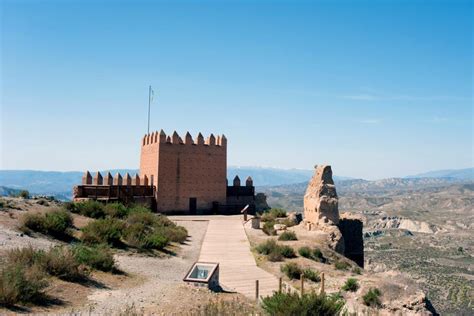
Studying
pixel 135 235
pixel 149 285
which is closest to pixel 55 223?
pixel 135 235

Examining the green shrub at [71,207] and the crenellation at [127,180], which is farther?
the crenellation at [127,180]

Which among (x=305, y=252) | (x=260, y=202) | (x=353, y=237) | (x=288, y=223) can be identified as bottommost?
(x=353, y=237)

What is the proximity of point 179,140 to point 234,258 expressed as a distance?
45.8 feet

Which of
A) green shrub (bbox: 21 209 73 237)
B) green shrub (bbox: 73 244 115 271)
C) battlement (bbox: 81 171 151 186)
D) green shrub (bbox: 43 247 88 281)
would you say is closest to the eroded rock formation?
green shrub (bbox: 73 244 115 271)

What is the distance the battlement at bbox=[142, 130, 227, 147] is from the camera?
2955 cm

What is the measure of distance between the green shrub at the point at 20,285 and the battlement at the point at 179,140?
20126 millimetres

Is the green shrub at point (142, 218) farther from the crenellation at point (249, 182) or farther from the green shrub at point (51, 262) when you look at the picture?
the crenellation at point (249, 182)

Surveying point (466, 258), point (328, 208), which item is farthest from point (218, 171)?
point (466, 258)

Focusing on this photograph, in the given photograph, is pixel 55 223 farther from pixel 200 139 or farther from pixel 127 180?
pixel 200 139

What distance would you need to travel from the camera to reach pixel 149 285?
11805 mm

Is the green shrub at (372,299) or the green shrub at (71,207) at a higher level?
the green shrub at (71,207)

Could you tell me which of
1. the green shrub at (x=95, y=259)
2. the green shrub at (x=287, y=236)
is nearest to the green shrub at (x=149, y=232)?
the green shrub at (x=95, y=259)

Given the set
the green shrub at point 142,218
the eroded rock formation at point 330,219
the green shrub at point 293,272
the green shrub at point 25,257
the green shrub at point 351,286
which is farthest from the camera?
the eroded rock formation at point 330,219

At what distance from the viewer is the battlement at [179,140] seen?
2955 centimetres
